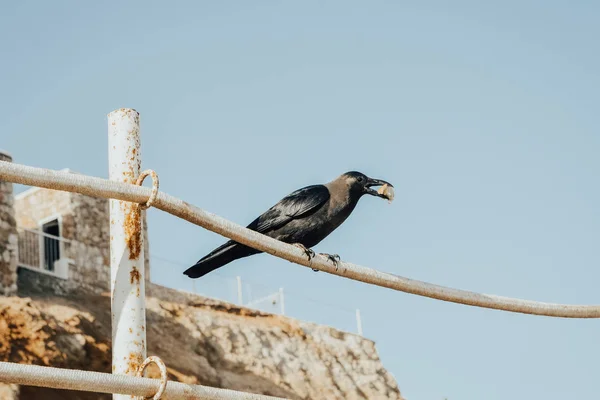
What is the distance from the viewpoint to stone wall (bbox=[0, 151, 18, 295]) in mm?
15273

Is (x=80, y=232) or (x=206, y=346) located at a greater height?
(x=80, y=232)

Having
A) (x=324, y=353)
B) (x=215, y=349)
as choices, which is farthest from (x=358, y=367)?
(x=215, y=349)

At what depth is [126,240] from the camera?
8.42 ft

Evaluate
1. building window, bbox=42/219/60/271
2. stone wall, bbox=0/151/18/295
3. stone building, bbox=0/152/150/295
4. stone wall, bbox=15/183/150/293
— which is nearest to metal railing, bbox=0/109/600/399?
stone wall, bbox=0/151/18/295

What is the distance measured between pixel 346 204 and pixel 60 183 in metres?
3.60

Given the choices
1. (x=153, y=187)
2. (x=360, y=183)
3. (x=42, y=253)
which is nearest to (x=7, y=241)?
(x=42, y=253)

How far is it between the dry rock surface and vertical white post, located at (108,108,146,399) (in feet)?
34.6

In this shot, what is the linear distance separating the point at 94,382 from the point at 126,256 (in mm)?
450

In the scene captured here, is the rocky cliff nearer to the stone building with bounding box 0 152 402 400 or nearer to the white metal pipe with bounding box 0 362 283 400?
the stone building with bounding box 0 152 402 400

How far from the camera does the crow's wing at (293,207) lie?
5812 millimetres

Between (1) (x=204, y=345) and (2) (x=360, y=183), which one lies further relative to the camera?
(1) (x=204, y=345)

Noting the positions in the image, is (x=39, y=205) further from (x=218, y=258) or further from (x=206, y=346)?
(x=218, y=258)

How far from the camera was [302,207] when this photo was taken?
581 cm

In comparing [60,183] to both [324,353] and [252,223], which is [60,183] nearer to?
[252,223]
